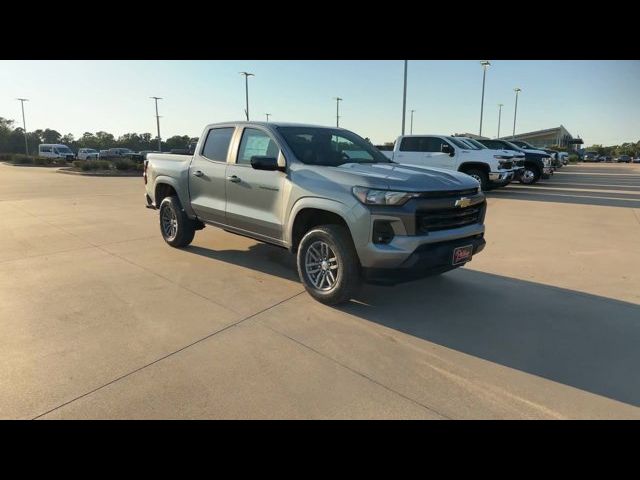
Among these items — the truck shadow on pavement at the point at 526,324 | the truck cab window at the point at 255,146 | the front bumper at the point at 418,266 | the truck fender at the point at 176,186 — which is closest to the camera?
the truck shadow on pavement at the point at 526,324

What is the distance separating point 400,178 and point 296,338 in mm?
1779

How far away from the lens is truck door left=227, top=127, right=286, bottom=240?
4.82 m

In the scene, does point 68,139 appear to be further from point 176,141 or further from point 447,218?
point 447,218

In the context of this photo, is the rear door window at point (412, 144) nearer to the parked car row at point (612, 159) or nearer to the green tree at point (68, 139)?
the parked car row at point (612, 159)

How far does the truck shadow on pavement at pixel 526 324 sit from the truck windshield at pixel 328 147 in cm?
159

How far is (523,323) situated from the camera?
400 cm

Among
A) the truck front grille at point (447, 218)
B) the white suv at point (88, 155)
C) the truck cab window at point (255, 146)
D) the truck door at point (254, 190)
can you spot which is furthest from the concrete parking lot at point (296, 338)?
the white suv at point (88, 155)

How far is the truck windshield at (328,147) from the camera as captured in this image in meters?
4.84

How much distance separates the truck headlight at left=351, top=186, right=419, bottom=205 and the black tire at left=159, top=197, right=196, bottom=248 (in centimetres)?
347

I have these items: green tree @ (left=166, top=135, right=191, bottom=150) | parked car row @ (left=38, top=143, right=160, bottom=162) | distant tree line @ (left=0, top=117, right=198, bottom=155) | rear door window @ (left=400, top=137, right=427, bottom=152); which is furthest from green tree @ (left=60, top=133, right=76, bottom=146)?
rear door window @ (left=400, top=137, right=427, bottom=152)

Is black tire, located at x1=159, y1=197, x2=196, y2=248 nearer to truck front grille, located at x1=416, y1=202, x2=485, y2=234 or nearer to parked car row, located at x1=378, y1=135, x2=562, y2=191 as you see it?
truck front grille, located at x1=416, y1=202, x2=485, y2=234

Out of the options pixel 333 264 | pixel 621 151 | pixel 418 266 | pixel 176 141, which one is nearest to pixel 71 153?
pixel 176 141
